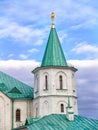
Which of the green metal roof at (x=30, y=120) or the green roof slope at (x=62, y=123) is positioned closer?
the green roof slope at (x=62, y=123)

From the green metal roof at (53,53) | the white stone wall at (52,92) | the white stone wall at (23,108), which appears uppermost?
the green metal roof at (53,53)

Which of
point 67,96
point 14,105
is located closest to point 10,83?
point 14,105

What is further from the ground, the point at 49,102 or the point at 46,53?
the point at 46,53

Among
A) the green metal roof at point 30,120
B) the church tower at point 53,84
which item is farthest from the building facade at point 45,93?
the green metal roof at point 30,120

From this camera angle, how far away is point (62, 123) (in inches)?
2506

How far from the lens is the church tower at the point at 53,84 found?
69.1 m

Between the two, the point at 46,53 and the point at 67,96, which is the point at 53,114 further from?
the point at 46,53

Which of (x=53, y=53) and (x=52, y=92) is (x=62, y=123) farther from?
(x=53, y=53)

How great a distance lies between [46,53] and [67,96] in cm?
846

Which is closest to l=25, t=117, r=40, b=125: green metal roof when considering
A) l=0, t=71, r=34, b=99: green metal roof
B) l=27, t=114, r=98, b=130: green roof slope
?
l=27, t=114, r=98, b=130: green roof slope

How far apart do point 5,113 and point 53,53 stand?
42.7 feet

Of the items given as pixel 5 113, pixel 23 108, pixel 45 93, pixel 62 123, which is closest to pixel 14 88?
pixel 23 108

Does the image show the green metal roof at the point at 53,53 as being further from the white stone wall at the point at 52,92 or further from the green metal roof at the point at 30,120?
the green metal roof at the point at 30,120

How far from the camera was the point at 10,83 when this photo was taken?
73938mm
